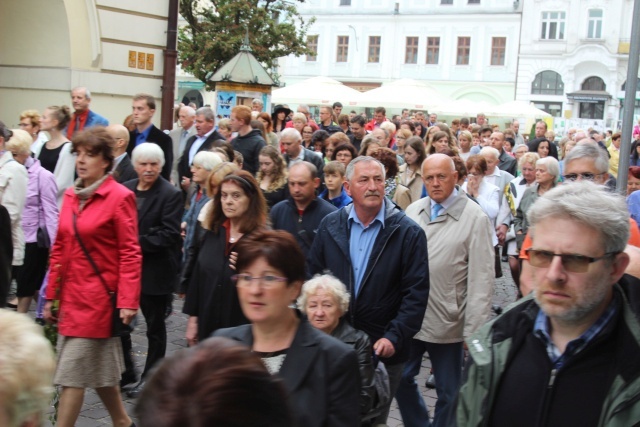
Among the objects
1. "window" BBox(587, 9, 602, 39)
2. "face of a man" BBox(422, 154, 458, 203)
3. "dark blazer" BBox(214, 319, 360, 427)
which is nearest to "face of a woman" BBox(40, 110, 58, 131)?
"face of a man" BBox(422, 154, 458, 203)

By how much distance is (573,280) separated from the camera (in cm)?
280

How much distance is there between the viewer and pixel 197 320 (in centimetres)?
585

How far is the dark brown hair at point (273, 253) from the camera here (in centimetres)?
363

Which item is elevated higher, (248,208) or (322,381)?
(248,208)

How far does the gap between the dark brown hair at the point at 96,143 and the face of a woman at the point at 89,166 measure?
0.02 metres

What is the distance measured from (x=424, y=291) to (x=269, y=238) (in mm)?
1822

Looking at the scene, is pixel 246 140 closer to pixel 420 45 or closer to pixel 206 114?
pixel 206 114

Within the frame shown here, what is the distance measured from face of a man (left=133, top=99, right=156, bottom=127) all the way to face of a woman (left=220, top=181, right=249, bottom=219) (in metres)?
4.33

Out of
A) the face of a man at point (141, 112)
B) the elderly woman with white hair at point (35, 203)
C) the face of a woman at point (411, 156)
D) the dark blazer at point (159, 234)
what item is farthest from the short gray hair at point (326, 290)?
the face of a man at point (141, 112)

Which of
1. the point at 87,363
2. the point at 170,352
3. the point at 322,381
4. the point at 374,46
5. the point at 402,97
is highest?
the point at 374,46

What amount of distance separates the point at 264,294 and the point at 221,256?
92.5 inches

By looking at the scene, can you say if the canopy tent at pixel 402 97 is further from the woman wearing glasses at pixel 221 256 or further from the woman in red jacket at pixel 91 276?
the woman in red jacket at pixel 91 276

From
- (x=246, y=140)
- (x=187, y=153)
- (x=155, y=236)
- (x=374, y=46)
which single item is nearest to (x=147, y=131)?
(x=187, y=153)

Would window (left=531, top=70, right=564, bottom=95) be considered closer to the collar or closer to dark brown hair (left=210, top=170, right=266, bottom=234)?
dark brown hair (left=210, top=170, right=266, bottom=234)
